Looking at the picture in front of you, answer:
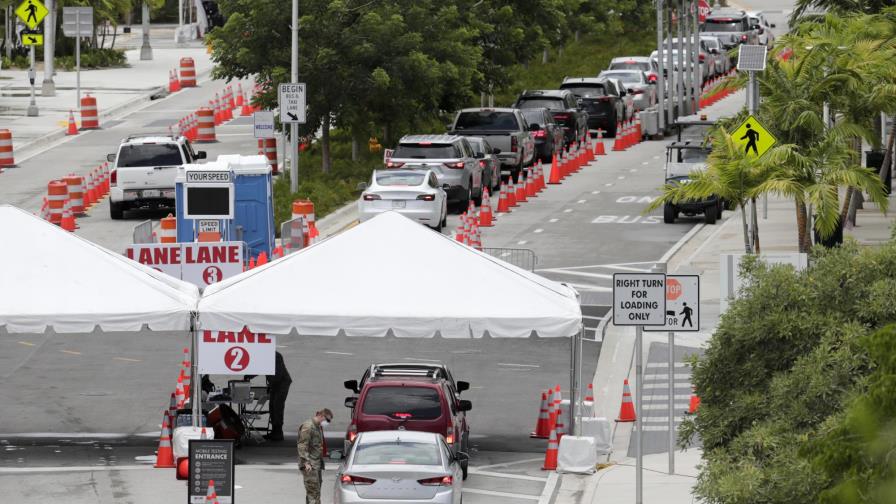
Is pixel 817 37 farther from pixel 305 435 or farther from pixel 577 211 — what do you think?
pixel 305 435

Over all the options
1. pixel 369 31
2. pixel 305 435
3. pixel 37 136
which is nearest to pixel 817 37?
pixel 369 31

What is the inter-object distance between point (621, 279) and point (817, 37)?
52.8 feet

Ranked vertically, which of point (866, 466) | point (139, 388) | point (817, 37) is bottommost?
point (139, 388)

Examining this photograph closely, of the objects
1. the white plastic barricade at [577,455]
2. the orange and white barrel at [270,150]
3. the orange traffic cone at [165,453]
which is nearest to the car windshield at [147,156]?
the orange and white barrel at [270,150]

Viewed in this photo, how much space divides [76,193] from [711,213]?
14409 mm

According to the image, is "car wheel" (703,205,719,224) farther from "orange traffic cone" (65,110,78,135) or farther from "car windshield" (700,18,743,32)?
"car windshield" (700,18,743,32)

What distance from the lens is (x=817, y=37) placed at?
32312mm

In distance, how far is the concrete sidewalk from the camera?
53.2 metres

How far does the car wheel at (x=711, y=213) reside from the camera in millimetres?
40250

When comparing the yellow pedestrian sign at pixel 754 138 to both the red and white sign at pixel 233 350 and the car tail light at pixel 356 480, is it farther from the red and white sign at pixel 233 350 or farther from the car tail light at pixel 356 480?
the car tail light at pixel 356 480

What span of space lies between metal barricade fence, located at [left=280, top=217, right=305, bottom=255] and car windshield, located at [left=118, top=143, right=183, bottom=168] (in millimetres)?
6013

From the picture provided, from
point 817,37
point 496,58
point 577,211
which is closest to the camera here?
point 817,37

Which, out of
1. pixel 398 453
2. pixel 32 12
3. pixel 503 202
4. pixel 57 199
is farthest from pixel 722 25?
pixel 398 453

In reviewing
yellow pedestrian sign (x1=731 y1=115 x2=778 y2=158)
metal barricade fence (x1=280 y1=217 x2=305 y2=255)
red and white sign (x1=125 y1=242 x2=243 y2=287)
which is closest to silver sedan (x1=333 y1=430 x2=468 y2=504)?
red and white sign (x1=125 y1=242 x2=243 y2=287)
